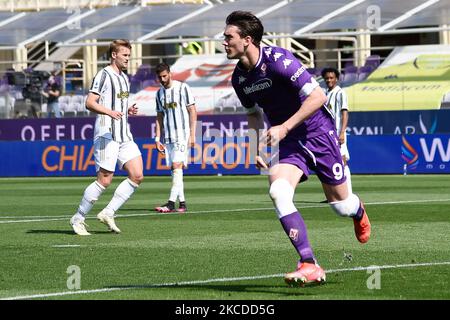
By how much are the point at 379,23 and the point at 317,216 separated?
20346 millimetres

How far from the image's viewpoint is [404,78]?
37.0m

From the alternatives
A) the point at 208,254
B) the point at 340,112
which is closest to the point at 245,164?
the point at 340,112

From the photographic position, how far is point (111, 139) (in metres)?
15.3

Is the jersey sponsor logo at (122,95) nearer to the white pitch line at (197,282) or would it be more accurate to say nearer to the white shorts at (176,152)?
the white shorts at (176,152)

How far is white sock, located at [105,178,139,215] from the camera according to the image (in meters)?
15.4

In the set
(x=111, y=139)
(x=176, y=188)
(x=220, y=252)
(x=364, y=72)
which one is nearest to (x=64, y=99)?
(x=364, y=72)

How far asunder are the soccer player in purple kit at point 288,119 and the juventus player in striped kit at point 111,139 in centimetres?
525

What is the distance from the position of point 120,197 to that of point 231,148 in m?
16.9

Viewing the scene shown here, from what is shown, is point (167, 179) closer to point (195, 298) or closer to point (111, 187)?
point (111, 187)

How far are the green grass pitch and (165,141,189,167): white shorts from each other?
0.80m

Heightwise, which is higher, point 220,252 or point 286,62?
point 286,62

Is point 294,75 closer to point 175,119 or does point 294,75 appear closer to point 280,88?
point 280,88

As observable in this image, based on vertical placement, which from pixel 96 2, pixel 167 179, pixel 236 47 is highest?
pixel 96 2

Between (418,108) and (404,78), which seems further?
(404,78)
